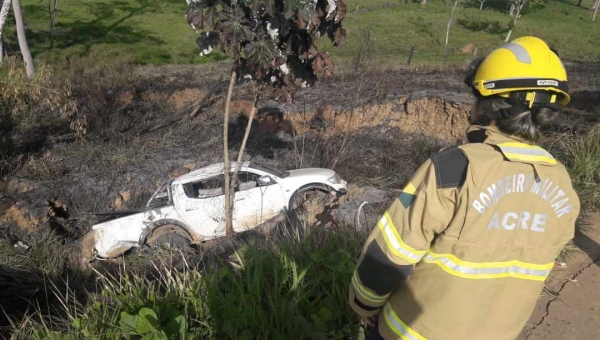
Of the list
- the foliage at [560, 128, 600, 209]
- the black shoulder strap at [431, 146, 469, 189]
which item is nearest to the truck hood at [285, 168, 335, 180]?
the foliage at [560, 128, 600, 209]

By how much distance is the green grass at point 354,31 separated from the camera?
2386 centimetres

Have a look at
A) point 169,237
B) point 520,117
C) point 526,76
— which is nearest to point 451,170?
point 520,117

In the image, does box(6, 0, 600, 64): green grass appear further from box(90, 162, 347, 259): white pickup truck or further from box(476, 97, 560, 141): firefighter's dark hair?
box(476, 97, 560, 141): firefighter's dark hair

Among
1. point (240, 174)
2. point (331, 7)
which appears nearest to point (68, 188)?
point (240, 174)

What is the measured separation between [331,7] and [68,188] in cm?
652

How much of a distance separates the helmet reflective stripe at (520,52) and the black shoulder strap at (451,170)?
0.45 meters

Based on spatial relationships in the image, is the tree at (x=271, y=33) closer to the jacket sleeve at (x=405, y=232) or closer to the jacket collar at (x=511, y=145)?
the jacket collar at (x=511, y=145)

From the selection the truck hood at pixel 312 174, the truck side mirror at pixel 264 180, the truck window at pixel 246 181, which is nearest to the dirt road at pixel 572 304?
the truck hood at pixel 312 174

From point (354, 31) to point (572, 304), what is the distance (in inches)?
1153

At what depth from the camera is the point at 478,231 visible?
1647 millimetres

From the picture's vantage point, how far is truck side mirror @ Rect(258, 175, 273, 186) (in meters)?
7.47

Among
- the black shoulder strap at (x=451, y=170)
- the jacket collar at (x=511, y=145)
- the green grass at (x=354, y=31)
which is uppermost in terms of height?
the jacket collar at (x=511, y=145)

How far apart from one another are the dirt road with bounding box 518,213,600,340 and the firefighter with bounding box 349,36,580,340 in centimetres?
201

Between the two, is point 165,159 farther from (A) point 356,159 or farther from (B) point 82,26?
(B) point 82,26
